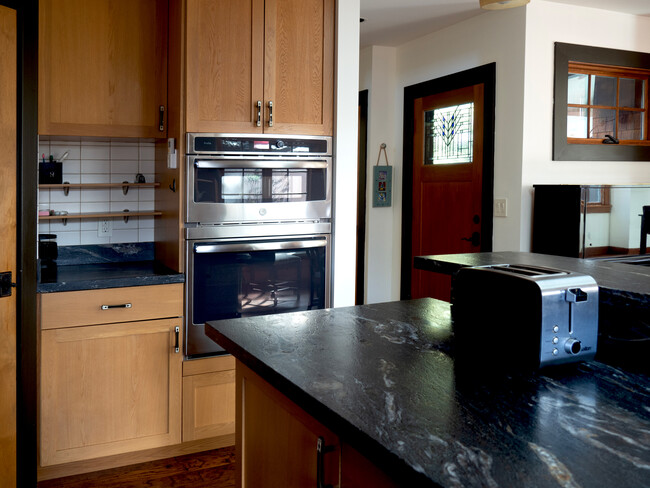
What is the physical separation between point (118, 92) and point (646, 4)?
3.44m

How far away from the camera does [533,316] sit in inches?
47.4

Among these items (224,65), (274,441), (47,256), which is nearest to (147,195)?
(47,256)

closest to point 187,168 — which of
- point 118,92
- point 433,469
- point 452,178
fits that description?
point 118,92

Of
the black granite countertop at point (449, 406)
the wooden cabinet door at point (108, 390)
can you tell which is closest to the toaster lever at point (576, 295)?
the black granite countertop at point (449, 406)

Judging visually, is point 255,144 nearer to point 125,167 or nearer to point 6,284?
point 125,167

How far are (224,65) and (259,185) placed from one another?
1.89 ft

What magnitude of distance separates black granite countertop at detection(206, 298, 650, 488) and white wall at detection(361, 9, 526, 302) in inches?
109

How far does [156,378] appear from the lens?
9.14 feet

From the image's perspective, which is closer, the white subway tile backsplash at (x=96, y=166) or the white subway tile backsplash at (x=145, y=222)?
the white subway tile backsplash at (x=96, y=166)

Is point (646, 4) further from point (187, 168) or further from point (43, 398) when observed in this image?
point (43, 398)

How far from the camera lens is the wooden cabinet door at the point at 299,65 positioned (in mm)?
2951

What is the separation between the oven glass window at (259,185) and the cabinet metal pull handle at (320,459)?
1.88 metres

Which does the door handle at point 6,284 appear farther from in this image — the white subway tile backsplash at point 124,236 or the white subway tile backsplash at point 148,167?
the white subway tile backsplash at point 148,167

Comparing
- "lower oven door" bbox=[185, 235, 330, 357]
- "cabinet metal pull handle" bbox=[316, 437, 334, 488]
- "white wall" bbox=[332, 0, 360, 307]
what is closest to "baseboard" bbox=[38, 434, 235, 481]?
"lower oven door" bbox=[185, 235, 330, 357]
